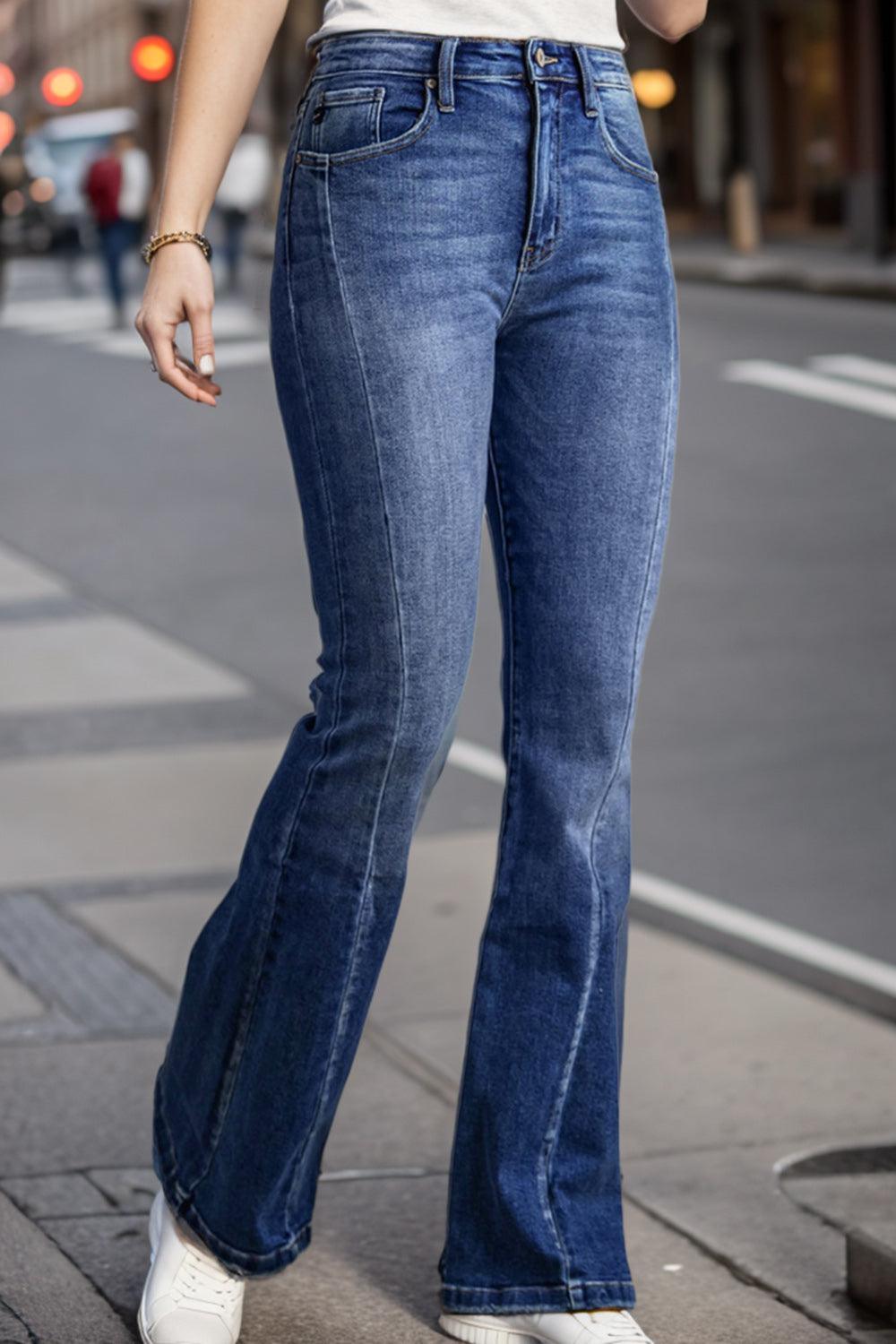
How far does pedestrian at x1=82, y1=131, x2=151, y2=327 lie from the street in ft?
35.8

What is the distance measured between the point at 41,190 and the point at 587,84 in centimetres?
3382

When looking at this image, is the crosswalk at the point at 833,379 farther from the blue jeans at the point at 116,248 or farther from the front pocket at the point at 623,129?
the front pocket at the point at 623,129

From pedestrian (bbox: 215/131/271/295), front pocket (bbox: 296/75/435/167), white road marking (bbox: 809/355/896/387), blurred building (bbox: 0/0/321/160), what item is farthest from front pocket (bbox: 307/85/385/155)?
blurred building (bbox: 0/0/321/160)

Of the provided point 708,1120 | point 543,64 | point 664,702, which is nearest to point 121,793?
point 664,702

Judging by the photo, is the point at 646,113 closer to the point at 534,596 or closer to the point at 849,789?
the point at 849,789

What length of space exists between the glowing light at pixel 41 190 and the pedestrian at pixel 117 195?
1147 centimetres

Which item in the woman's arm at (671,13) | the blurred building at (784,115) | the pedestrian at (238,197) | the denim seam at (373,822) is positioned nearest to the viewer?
the denim seam at (373,822)

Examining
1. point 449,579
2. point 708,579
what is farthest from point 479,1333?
point 708,579

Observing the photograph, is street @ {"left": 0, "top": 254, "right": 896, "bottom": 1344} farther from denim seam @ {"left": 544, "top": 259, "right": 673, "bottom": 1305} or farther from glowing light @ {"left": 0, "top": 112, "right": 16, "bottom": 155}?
glowing light @ {"left": 0, "top": 112, "right": 16, "bottom": 155}

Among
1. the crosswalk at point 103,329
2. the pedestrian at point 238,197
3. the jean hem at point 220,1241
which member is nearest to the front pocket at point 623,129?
the jean hem at point 220,1241

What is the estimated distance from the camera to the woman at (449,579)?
80.9 inches

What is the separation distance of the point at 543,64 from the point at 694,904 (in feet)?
7.36

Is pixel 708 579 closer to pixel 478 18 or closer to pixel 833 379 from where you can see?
pixel 833 379

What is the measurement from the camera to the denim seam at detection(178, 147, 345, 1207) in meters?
2.09
